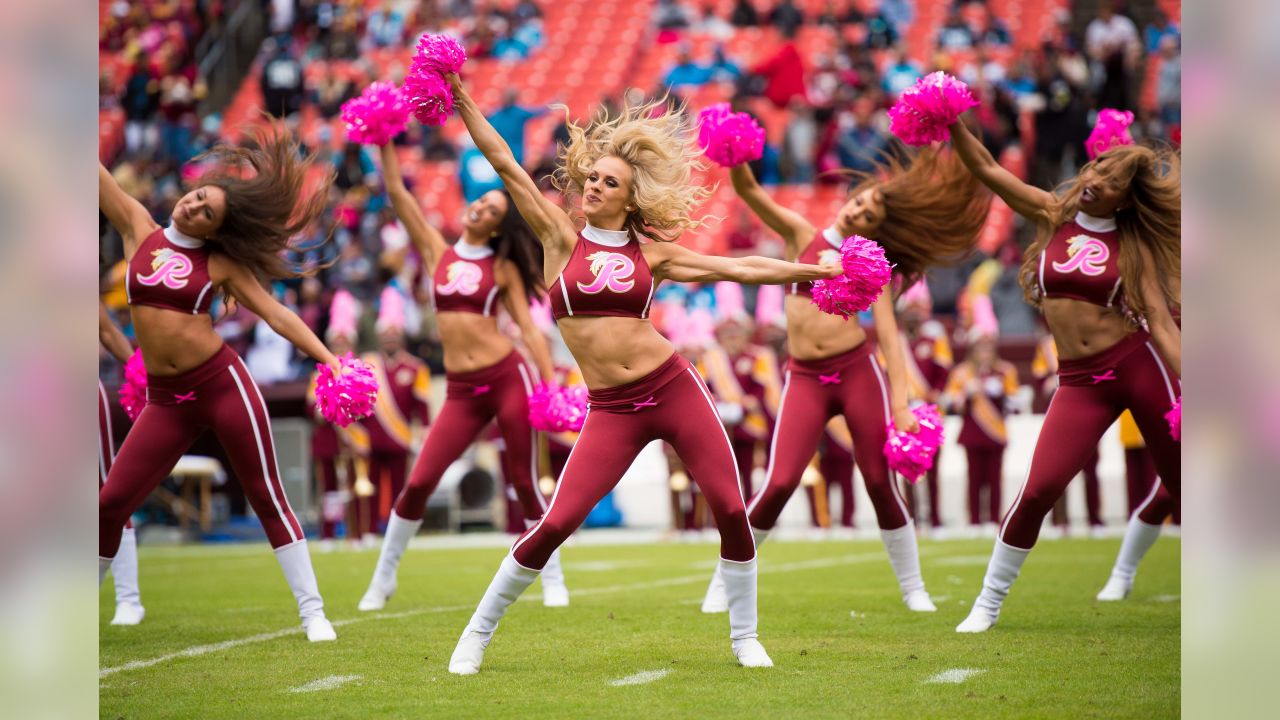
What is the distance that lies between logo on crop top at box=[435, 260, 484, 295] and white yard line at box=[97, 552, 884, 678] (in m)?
1.74

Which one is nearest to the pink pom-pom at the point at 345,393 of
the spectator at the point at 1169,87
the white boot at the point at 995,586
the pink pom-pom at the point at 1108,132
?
the white boot at the point at 995,586

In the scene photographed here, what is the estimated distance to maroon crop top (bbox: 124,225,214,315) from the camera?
6547 mm

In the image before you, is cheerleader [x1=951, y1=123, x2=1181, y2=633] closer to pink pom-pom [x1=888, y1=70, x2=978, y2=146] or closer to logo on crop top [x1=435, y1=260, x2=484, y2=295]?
pink pom-pom [x1=888, y1=70, x2=978, y2=146]

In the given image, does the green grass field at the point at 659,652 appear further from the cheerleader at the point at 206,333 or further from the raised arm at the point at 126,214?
the raised arm at the point at 126,214

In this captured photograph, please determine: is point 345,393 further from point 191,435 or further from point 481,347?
point 481,347

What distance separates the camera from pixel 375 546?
579 inches

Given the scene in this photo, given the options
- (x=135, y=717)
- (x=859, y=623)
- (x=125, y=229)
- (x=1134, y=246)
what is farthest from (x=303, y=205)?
(x=1134, y=246)

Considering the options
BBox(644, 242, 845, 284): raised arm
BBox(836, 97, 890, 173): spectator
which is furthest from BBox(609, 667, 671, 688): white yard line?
BBox(836, 97, 890, 173): spectator

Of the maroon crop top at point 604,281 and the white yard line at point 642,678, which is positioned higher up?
the maroon crop top at point 604,281

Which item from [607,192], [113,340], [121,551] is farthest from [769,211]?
[121,551]

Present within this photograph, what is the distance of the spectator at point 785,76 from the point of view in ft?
67.7

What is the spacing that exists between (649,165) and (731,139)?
161 cm

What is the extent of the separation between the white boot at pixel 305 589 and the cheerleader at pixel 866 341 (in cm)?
206
